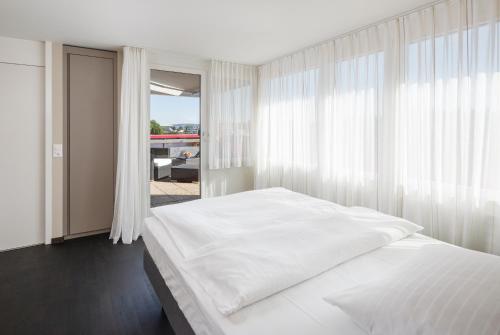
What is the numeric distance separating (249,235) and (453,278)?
1007 mm

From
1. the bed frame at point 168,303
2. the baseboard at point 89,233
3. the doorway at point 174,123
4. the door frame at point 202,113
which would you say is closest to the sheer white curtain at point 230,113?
the door frame at point 202,113

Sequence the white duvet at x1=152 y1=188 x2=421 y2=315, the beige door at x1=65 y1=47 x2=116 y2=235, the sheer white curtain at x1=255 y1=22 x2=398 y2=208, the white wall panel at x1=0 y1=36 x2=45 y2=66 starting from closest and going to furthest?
the white duvet at x1=152 y1=188 x2=421 y2=315
the sheer white curtain at x1=255 y1=22 x2=398 y2=208
the white wall panel at x1=0 y1=36 x2=45 y2=66
the beige door at x1=65 y1=47 x2=116 y2=235

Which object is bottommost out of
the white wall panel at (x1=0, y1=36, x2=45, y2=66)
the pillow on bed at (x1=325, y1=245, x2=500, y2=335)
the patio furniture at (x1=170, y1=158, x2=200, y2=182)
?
the pillow on bed at (x1=325, y1=245, x2=500, y2=335)

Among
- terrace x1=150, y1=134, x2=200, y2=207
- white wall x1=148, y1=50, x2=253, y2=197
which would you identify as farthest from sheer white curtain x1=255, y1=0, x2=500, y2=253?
terrace x1=150, y1=134, x2=200, y2=207

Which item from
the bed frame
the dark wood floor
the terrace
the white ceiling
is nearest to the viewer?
the bed frame

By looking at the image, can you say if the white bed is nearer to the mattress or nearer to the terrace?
the mattress

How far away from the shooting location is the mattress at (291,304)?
41.4 inches

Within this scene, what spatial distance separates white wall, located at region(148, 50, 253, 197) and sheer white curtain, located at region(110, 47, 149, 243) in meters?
0.33

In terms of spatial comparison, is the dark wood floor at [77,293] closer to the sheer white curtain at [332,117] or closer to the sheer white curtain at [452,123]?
the sheer white curtain at [332,117]

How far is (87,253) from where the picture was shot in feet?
10.4

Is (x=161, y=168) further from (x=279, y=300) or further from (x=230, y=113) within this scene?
(x=279, y=300)

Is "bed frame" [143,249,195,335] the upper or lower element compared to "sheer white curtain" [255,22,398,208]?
lower

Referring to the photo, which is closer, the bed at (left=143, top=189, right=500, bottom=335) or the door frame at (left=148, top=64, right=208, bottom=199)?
the bed at (left=143, top=189, right=500, bottom=335)

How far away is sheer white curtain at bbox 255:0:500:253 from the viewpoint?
2.11 metres
